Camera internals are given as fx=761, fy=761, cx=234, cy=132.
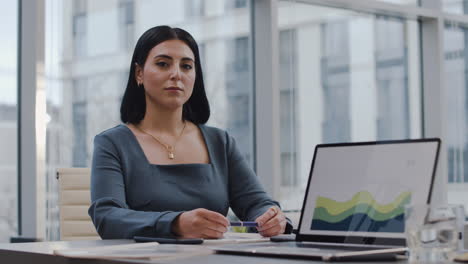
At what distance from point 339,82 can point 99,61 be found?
6.01 ft

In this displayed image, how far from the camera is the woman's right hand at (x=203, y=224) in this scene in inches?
65.1

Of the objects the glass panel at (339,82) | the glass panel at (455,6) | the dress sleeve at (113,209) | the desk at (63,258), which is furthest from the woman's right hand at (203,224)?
the glass panel at (455,6)

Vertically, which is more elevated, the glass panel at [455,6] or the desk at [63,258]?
the glass panel at [455,6]

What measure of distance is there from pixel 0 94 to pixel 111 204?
2.11m

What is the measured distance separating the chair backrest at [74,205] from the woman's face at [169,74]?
672 millimetres

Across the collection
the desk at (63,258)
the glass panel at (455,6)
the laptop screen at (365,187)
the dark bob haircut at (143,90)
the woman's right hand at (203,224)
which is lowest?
the desk at (63,258)

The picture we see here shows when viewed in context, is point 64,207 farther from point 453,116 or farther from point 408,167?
point 453,116

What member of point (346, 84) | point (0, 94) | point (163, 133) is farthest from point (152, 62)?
point (346, 84)

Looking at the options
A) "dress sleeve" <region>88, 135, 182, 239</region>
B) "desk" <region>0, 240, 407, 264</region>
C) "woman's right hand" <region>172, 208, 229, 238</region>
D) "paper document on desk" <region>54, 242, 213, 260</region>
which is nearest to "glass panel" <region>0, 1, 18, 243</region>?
"dress sleeve" <region>88, 135, 182, 239</region>

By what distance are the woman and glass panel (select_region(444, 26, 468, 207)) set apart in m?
3.94

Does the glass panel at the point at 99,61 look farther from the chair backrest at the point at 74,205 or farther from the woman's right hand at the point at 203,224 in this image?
the woman's right hand at the point at 203,224

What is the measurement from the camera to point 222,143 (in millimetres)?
2316

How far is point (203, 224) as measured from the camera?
1658mm

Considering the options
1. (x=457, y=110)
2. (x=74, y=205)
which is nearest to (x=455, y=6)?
(x=457, y=110)
